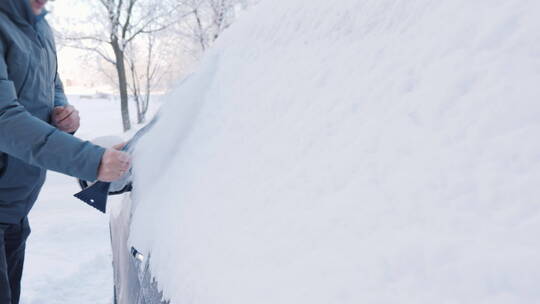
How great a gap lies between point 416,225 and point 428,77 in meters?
0.31

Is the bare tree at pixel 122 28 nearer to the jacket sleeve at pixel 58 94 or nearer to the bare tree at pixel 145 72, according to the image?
the bare tree at pixel 145 72

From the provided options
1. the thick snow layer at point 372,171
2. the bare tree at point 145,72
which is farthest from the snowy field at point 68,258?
the bare tree at point 145,72

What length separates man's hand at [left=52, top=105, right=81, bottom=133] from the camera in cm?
162

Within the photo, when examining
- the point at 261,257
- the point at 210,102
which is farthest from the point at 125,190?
the point at 261,257

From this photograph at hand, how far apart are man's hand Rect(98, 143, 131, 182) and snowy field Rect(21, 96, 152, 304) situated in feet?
2.86

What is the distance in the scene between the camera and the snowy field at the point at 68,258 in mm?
2814

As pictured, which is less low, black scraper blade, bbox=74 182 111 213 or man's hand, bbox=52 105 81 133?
man's hand, bbox=52 105 81 133

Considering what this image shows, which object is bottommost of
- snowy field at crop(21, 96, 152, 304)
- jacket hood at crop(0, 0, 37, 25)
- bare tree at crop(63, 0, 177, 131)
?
snowy field at crop(21, 96, 152, 304)

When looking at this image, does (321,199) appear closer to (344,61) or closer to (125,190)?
(344,61)

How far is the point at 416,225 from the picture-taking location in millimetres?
657

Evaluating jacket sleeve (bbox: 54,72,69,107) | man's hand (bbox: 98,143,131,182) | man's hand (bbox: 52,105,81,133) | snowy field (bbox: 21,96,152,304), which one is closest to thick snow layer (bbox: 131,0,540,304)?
man's hand (bbox: 98,143,131,182)

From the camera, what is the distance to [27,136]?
47.8 inches

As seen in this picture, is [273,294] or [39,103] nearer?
[273,294]

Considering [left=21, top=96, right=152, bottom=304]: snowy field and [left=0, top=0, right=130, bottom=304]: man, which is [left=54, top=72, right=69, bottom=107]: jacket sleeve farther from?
[left=21, top=96, right=152, bottom=304]: snowy field
